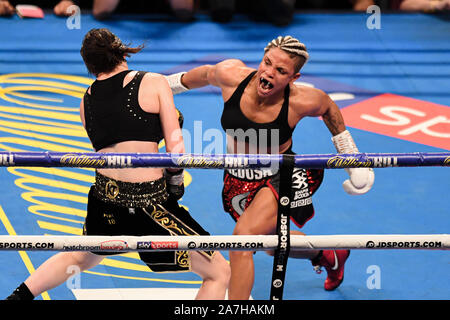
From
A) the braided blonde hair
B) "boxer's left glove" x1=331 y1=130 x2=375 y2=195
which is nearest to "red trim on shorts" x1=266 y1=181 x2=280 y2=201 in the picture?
"boxer's left glove" x1=331 y1=130 x2=375 y2=195

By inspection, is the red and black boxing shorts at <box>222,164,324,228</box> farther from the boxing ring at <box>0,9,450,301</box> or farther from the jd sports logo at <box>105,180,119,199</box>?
the jd sports logo at <box>105,180,119,199</box>

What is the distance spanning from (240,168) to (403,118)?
3904mm

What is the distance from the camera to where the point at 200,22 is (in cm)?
754

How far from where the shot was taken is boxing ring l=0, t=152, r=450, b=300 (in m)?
2.15

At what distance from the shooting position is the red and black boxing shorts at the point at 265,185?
126 inches

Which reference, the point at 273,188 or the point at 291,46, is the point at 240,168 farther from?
the point at 291,46

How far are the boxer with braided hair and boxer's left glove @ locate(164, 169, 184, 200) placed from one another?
0.33m

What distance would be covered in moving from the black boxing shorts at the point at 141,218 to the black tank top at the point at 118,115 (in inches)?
7.5

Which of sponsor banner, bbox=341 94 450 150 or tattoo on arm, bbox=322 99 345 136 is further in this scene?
sponsor banner, bbox=341 94 450 150

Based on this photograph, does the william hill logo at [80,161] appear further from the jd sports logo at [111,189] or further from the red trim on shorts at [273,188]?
the red trim on shorts at [273,188]

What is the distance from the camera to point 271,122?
3184mm

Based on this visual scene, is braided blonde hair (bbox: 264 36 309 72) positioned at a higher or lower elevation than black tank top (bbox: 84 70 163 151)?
higher

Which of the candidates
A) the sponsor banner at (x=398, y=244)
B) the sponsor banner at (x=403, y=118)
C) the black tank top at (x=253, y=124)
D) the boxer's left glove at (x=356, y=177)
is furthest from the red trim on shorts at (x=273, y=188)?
the sponsor banner at (x=403, y=118)
